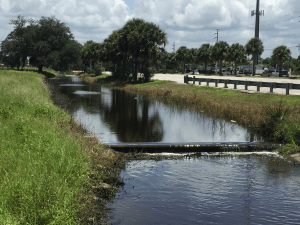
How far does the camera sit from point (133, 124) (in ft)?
67.8

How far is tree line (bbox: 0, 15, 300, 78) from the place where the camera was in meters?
56.8

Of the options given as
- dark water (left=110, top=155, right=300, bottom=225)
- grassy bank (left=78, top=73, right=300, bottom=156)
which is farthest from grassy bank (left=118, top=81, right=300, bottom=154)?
dark water (left=110, top=155, right=300, bottom=225)

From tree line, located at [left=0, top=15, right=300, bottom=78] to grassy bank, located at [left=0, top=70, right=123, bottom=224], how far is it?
152 feet

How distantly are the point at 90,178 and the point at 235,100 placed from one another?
2057cm

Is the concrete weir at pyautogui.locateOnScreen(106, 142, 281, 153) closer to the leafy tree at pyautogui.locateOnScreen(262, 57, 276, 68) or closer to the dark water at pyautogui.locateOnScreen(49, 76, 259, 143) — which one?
the dark water at pyautogui.locateOnScreen(49, 76, 259, 143)

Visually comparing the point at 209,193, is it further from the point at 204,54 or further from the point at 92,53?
the point at 204,54

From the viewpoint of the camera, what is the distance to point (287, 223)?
25.2 ft

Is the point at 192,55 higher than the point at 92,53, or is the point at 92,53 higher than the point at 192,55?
the point at 192,55

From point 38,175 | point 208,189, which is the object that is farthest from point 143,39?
point 38,175

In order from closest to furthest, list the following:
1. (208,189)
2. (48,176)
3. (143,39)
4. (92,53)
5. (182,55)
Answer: (48,176) < (208,189) < (143,39) < (92,53) < (182,55)

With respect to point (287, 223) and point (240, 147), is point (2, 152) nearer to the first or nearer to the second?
point (287, 223)

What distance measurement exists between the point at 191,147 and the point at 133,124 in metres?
7.35

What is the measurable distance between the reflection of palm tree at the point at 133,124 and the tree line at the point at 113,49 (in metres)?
30.0

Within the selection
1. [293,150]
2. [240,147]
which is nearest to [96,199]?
[240,147]
